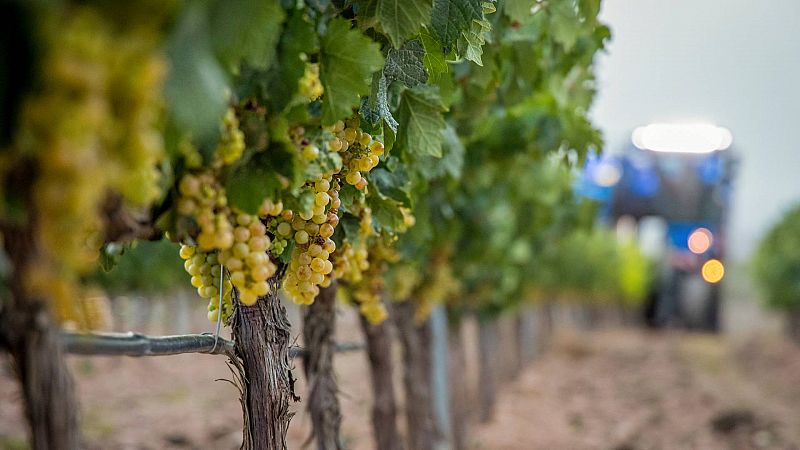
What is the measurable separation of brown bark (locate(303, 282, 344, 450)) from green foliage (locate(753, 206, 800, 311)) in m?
15.4

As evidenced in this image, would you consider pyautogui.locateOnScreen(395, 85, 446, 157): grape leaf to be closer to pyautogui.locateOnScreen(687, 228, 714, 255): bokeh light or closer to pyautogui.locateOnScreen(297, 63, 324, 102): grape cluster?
pyautogui.locateOnScreen(297, 63, 324, 102): grape cluster

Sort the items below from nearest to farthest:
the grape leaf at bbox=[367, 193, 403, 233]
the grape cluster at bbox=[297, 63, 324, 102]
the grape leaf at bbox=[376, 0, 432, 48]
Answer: the grape cluster at bbox=[297, 63, 324, 102]
the grape leaf at bbox=[376, 0, 432, 48]
the grape leaf at bbox=[367, 193, 403, 233]

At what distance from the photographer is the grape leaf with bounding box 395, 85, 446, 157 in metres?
2.44

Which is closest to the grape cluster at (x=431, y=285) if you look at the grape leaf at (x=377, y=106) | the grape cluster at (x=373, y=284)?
the grape cluster at (x=373, y=284)

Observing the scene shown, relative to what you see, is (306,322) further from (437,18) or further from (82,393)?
(82,393)

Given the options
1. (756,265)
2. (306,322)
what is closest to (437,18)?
(306,322)

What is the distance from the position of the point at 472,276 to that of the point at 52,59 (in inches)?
280

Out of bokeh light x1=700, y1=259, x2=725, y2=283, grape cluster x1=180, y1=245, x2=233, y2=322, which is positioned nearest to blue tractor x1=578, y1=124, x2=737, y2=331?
bokeh light x1=700, y1=259, x2=725, y2=283

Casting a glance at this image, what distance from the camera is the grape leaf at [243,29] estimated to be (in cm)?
146

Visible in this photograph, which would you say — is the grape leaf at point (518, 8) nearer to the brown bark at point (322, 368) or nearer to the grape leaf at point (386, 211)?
the grape leaf at point (386, 211)

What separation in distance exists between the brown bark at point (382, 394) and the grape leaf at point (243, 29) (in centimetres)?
348

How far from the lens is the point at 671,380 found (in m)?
13.7

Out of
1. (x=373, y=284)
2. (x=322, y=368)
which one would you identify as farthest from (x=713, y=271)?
(x=322, y=368)

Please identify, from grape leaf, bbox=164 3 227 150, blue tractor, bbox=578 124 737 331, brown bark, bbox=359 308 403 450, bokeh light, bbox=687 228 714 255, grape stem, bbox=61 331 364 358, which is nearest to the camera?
grape leaf, bbox=164 3 227 150
